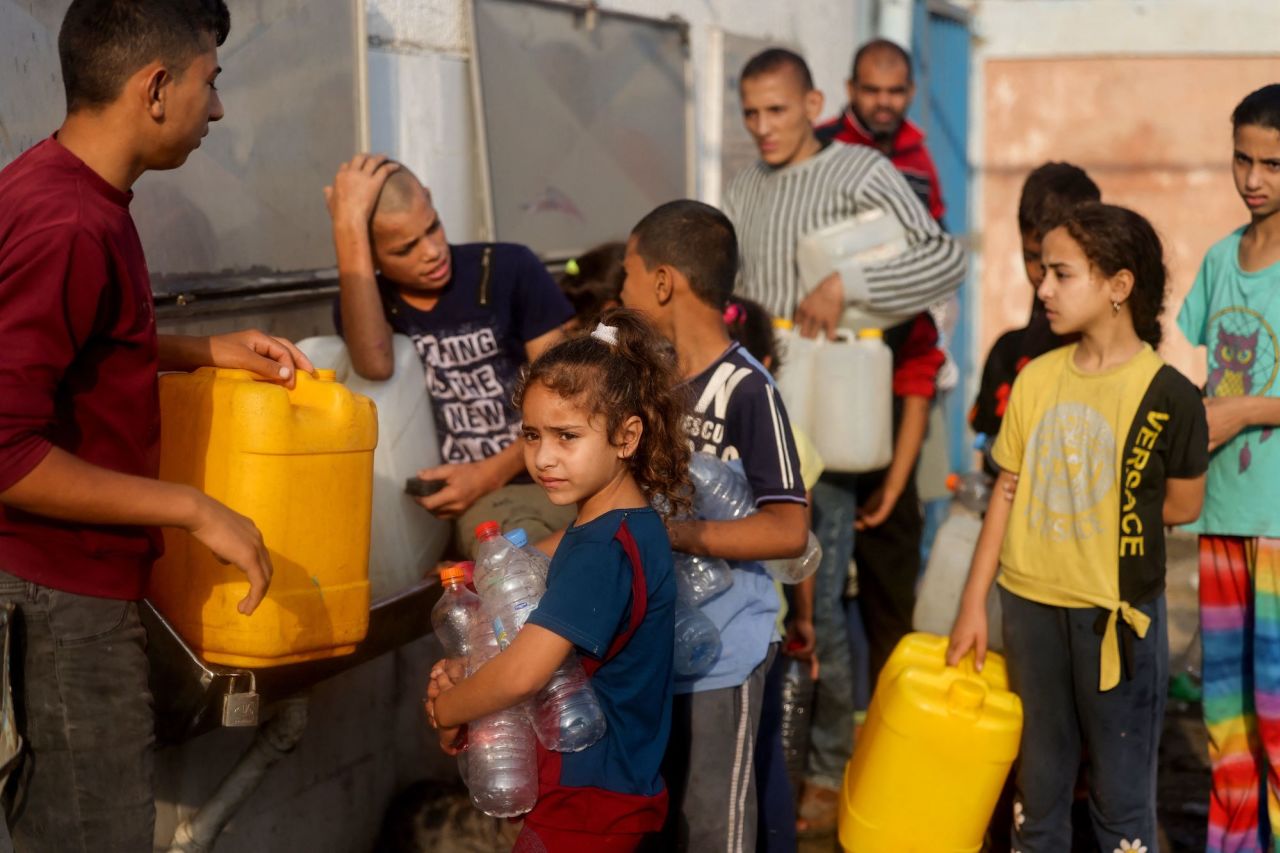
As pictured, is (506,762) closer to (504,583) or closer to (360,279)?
(504,583)

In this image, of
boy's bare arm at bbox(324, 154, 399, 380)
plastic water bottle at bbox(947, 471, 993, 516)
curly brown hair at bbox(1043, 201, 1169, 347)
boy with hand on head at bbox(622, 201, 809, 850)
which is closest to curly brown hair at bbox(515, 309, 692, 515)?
boy with hand on head at bbox(622, 201, 809, 850)

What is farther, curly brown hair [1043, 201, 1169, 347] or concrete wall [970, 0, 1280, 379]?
concrete wall [970, 0, 1280, 379]

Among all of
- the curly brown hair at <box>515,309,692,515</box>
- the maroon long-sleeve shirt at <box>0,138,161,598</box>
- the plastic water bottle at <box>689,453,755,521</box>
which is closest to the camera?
the maroon long-sleeve shirt at <box>0,138,161,598</box>

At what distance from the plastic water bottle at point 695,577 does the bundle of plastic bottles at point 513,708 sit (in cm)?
39

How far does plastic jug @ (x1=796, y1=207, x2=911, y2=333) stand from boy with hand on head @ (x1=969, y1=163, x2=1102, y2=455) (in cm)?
57

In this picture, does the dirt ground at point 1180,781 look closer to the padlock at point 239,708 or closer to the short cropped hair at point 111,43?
the padlock at point 239,708

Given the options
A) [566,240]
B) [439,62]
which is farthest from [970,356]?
[439,62]

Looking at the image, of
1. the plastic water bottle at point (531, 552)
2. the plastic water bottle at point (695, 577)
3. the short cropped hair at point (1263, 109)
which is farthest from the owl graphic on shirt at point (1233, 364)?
the plastic water bottle at point (531, 552)

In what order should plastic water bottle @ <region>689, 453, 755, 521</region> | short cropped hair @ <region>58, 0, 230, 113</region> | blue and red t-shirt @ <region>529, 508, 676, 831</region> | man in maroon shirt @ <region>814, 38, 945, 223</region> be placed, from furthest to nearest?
1. man in maroon shirt @ <region>814, 38, 945, 223</region>
2. plastic water bottle @ <region>689, 453, 755, 521</region>
3. blue and red t-shirt @ <region>529, 508, 676, 831</region>
4. short cropped hair @ <region>58, 0, 230, 113</region>

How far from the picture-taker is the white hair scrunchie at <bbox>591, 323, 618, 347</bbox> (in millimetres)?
2672

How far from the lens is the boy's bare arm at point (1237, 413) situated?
3697 millimetres

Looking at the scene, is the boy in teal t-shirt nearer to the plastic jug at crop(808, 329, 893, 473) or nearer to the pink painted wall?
the plastic jug at crop(808, 329, 893, 473)

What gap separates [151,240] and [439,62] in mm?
1636

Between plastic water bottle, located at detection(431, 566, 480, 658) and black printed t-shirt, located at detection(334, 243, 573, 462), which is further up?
black printed t-shirt, located at detection(334, 243, 573, 462)
